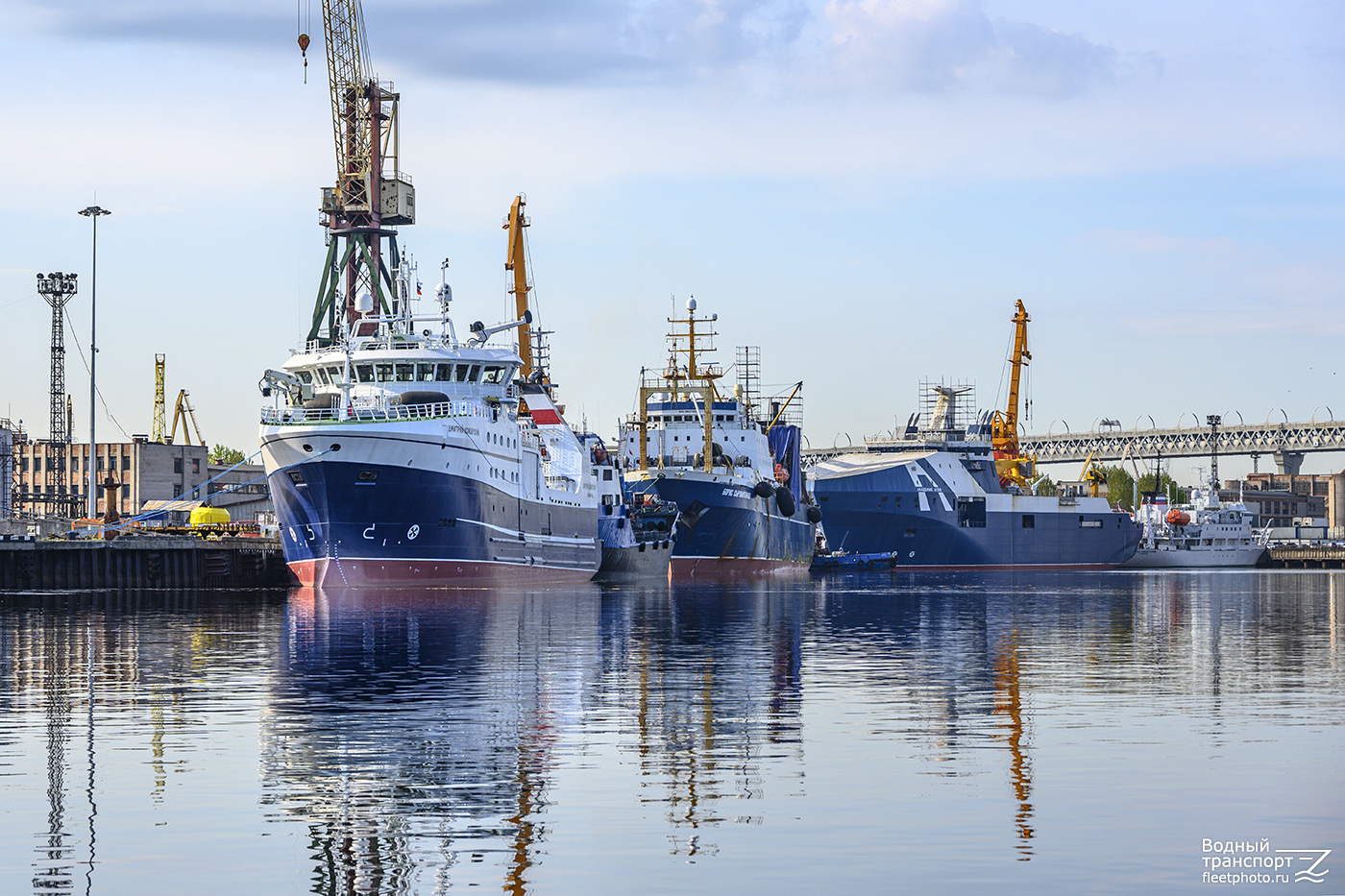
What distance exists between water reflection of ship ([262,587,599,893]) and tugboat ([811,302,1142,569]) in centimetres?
9779

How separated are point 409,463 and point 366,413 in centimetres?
436

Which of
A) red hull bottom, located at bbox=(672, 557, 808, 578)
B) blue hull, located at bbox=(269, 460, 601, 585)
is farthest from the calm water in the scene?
red hull bottom, located at bbox=(672, 557, 808, 578)

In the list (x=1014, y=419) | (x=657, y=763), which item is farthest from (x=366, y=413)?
(x=1014, y=419)

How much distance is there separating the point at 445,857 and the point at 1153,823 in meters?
7.75

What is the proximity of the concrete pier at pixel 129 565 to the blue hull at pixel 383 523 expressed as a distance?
12.8 m

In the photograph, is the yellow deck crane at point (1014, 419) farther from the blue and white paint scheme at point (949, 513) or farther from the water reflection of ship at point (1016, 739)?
the water reflection of ship at point (1016, 739)

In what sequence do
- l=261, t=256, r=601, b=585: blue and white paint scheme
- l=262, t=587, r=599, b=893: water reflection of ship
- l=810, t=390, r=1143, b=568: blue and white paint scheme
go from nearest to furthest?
1. l=262, t=587, r=599, b=893: water reflection of ship
2. l=261, t=256, r=601, b=585: blue and white paint scheme
3. l=810, t=390, r=1143, b=568: blue and white paint scheme

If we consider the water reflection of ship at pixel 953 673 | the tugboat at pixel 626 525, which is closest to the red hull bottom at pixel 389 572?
the water reflection of ship at pixel 953 673

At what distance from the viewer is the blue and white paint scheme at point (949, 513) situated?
473 feet

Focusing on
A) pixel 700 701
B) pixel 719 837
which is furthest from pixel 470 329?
pixel 719 837

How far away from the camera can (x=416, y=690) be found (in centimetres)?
3080

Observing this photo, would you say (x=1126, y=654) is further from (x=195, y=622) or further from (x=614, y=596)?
(x=614, y=596)

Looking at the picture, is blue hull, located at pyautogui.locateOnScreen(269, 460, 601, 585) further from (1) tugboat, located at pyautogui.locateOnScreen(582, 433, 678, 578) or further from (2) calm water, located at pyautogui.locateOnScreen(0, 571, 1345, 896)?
(2) calm water, located at pyautogui.locateOnScreen(0, 571, 1345, 896)

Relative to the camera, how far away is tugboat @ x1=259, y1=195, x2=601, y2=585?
72.2 m
